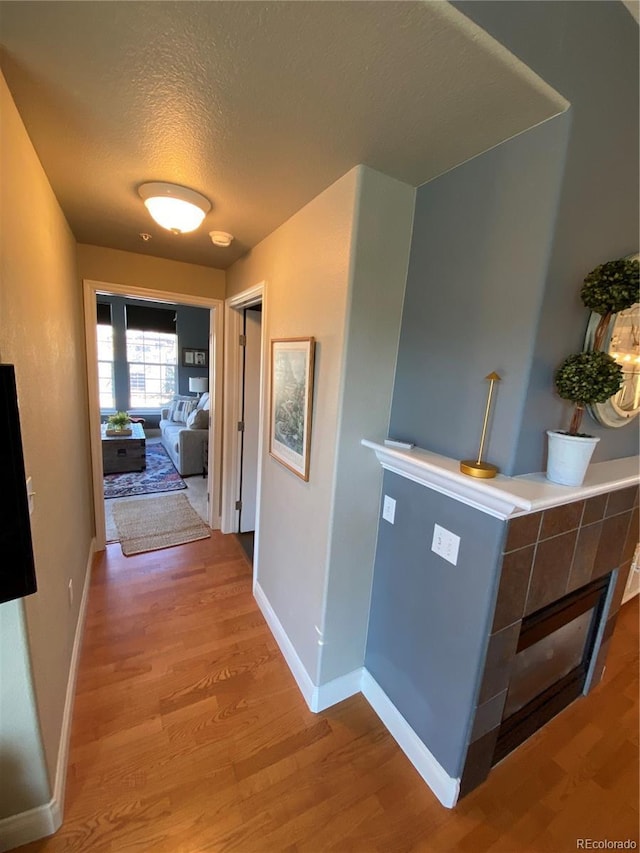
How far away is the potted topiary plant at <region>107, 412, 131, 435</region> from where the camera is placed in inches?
190

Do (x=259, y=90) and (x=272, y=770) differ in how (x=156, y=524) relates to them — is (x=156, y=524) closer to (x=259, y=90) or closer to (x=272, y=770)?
(x=272, y=770)

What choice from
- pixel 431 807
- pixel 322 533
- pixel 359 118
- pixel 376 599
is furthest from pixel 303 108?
pixel 431 807

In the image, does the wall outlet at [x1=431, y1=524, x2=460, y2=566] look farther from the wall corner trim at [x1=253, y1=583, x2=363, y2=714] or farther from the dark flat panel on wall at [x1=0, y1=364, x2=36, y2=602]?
the dark flat panel on wall at [x1=0, y1=364, x2=36, y2=602]

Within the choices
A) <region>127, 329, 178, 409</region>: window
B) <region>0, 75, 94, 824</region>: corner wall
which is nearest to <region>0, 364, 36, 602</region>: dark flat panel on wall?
<region>0, 75, 94, 824</region>: corner wall

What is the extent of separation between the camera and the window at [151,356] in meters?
6.88

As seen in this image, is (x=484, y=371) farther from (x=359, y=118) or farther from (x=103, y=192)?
(x=103, y=192)

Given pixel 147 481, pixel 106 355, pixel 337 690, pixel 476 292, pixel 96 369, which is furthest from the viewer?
Result: pixel 106 355

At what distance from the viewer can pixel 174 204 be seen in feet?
5.28

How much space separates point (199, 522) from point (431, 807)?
2746mm

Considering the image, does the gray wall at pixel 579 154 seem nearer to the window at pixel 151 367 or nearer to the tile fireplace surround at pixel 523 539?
the tile fireplace surround at pixel 523 539

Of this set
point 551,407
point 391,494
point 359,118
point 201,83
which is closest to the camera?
point 201,83

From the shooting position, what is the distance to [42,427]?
4.50 ft

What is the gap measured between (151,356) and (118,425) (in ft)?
8.91

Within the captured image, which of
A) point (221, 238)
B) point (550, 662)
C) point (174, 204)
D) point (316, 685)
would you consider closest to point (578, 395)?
point (550, 662)
